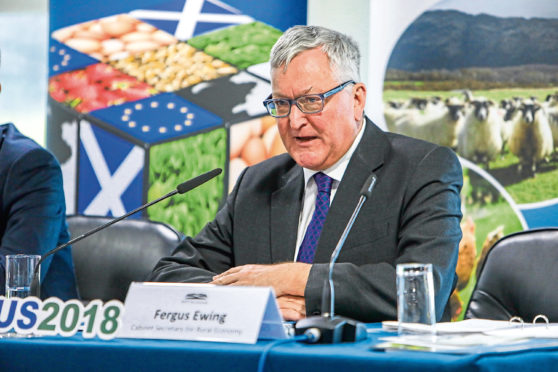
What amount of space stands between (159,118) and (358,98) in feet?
6.19

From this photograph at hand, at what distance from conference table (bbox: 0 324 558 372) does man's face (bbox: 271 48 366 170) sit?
0.95 m

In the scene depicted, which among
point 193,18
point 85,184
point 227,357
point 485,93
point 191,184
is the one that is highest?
point 193,18

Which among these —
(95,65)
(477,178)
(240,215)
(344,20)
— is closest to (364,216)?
(240,215)

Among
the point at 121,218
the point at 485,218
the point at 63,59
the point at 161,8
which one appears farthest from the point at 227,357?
the point at 63,59

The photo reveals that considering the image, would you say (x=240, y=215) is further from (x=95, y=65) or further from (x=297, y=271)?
(x=95, y=65)

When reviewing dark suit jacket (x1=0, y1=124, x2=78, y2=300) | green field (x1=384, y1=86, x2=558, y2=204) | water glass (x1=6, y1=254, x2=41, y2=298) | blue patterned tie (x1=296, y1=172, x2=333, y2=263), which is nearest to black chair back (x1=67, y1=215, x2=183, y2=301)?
dark suit jacket (x1=0, y1=124, x2=78, y2=300)

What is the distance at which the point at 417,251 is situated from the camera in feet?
6.49

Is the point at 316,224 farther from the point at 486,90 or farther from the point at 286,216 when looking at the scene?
the point at 486,90

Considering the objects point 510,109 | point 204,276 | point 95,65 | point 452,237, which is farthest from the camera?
point 95,65

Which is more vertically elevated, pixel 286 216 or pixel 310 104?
pixel 310 104

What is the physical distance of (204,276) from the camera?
2.16m

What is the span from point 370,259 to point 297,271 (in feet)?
1.13

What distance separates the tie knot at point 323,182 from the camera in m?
2.29

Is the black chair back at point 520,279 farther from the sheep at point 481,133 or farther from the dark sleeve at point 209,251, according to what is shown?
the sheep at point 481,133
